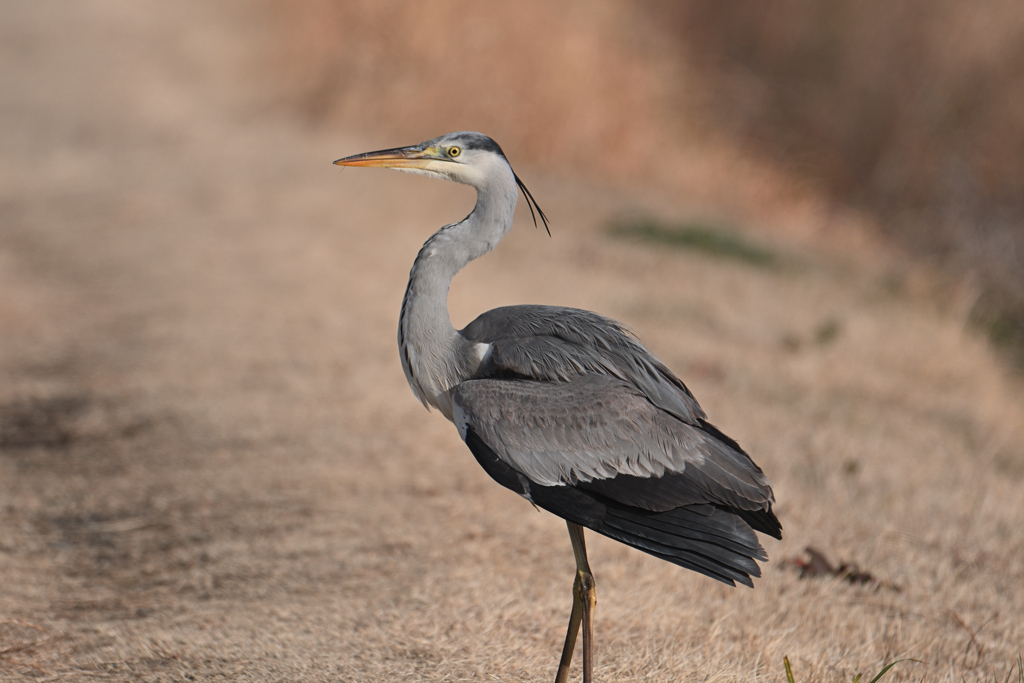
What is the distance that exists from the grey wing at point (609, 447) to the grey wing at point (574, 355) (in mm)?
78

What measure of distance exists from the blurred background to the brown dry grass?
1.79 metres

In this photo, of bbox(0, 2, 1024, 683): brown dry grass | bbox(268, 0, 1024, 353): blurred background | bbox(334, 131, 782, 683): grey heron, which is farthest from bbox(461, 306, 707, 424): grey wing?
bbox(268, 0, 1024, 353): blurred background

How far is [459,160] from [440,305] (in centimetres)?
54

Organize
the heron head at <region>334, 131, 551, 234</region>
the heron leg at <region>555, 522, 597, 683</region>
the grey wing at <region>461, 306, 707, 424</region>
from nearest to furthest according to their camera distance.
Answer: the heron leg at <region>555, 522, 597, 683</region>
the grey wing at <region>461, 306, 707, 424</region>
the heron head at <region>334, 131, 551, 234</region>

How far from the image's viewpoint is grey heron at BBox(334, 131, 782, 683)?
121 inches

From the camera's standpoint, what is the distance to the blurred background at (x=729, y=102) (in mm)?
11914

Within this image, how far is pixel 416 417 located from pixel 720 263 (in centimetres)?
441

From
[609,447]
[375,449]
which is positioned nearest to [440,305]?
[609,447]

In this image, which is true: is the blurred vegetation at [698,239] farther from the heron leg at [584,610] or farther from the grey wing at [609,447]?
the heron leg at [584,610]

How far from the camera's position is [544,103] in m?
12.2

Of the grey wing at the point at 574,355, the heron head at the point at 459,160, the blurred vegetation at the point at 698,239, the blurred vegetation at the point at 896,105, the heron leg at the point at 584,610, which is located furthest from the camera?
the blurred vegetation at the point at 896,105

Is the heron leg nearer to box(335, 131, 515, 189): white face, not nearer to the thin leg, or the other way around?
the thin leg

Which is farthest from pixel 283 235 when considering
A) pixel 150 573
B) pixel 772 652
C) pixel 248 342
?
pixel 772 652

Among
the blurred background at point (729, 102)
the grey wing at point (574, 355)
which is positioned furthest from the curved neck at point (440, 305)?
the blurred background at point (729, 102)
